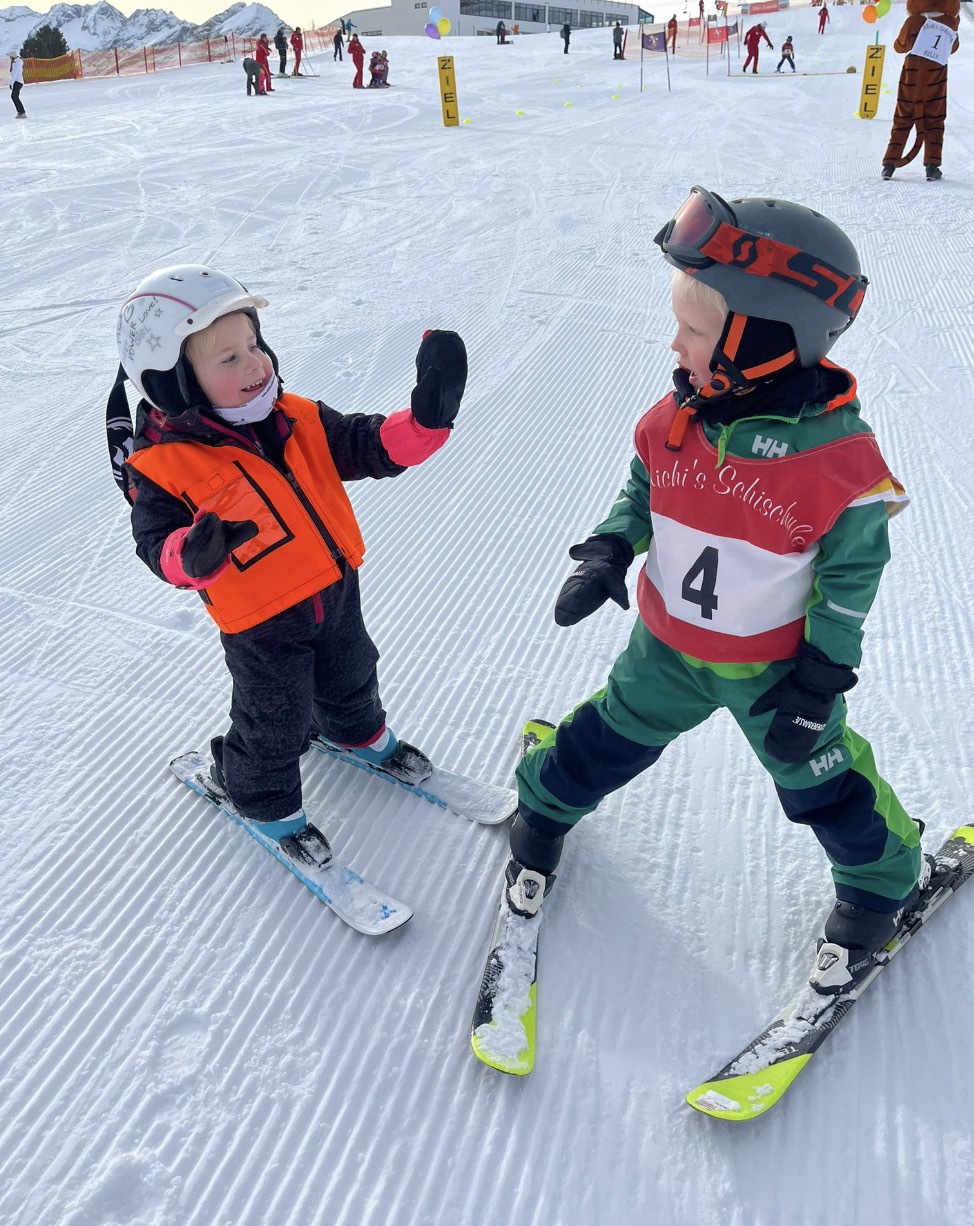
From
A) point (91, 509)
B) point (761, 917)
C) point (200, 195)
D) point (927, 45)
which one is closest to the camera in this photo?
point (761, 917)

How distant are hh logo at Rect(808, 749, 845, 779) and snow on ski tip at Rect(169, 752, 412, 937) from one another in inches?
36.5

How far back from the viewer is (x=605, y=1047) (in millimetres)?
1685

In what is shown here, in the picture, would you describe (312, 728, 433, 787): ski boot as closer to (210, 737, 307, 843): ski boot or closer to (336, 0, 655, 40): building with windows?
(210, 737, 307, 843): ski boot

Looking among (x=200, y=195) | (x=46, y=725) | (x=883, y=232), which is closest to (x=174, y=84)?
(x=200, y=195)

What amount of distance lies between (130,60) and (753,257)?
2864cm

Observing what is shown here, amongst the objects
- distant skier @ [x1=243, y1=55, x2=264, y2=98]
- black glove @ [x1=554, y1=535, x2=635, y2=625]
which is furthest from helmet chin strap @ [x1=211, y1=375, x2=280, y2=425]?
distant skier @ [x1=243, y1=55, x2=264, y2=98]

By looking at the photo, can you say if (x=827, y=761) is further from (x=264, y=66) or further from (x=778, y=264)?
(x=264, y=66)

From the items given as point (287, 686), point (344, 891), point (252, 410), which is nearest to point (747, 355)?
point (252, 410)

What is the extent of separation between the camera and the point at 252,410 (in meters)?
1.72

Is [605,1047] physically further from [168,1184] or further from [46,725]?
[46,725]

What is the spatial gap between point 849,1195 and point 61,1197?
1.33 metres

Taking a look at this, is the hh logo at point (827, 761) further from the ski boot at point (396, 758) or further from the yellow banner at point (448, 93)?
the yellow banner at point (448, 93)

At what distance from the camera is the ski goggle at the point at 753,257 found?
1.38 meters

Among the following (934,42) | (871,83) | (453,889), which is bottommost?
→ (453,889)
